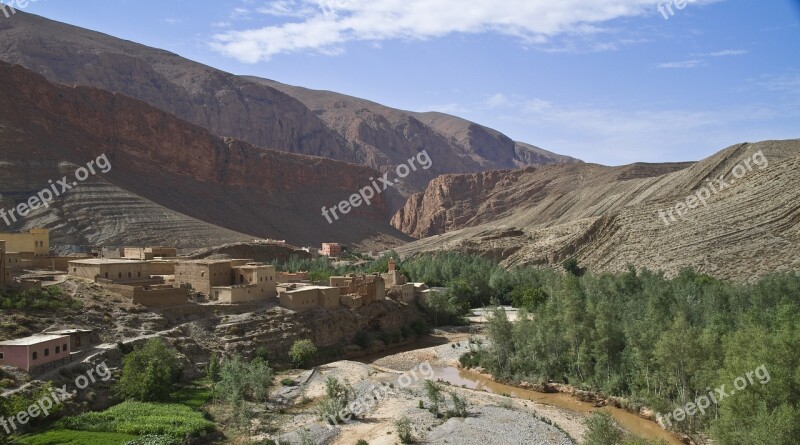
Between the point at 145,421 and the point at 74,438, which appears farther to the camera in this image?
the point at 145,421

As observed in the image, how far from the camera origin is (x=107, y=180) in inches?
3469

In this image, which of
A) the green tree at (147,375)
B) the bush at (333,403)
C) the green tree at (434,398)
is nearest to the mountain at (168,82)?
the green tree at (147,375)

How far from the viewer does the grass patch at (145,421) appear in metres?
25.7

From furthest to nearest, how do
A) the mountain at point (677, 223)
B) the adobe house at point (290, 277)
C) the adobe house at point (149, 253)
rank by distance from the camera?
1. the mountain at point (677, 223)
2. the adobe house at point (290, 277)
3. the adobe house at point (149, 253)

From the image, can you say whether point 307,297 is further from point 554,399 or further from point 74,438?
point 74,438

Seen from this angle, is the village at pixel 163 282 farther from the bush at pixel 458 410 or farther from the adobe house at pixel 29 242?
the bush at pixel 458 410

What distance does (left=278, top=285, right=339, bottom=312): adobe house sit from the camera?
43625 mm

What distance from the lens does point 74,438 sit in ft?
80.2

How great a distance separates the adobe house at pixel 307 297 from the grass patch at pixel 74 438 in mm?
18835

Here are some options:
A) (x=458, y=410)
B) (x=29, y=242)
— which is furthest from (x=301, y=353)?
(x=29, y=242)

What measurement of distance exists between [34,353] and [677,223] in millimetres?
56415

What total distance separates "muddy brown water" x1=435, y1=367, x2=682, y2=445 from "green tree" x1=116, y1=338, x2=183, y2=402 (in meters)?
15.1

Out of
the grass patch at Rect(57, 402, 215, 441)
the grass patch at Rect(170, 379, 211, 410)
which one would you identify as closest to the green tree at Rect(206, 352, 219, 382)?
the grass patch at Rect(170, 379, 211, 410)

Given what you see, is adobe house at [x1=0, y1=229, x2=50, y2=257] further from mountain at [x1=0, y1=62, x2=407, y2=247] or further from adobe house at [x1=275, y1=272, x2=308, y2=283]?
mountain at [x1=0, y1=62, x2=407, y2=247]
